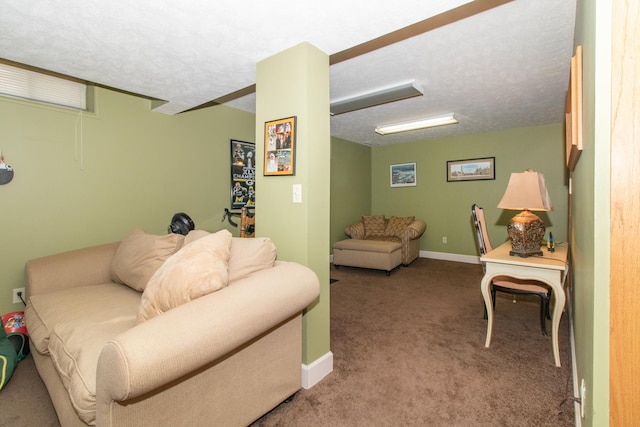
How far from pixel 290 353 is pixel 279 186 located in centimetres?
107

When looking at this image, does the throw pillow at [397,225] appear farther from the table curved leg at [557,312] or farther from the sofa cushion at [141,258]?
the sofa cushion at [141,258]

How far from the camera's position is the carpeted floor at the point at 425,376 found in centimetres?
162

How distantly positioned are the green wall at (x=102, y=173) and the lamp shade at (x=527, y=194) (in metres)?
3.27

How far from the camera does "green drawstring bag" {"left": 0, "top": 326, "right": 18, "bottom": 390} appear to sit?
1.82 meters

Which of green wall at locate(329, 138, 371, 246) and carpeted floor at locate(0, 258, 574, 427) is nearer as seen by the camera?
carpeted floor at locate(0, 258, 574, 427)

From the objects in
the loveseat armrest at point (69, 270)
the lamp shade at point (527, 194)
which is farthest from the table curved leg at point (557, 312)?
the loveseat armrest at point (69, 270)

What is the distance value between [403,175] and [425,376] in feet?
15.5

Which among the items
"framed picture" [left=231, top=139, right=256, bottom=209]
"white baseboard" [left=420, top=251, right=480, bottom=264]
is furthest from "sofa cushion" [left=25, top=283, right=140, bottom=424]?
"white baseboard" [left=420, top=251, right=480, bottom=264]

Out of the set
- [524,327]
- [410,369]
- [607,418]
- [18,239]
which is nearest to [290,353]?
[410,369]

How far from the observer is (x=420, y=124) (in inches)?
175

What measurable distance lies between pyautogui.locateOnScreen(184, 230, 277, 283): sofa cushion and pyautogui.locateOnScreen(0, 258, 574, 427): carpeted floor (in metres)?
0.83

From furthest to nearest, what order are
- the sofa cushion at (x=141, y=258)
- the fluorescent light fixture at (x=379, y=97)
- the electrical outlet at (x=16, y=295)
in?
the fluorescent light fixture at (x=379, y=97) → the electrical outlet at (x=16, y=295) → the sofa cushion at (x=141, y=258)

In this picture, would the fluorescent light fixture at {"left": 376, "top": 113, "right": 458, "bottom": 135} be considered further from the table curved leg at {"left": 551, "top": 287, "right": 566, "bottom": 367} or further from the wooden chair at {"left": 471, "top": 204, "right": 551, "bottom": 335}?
the table curved leg at {"left": 551, "top": 287, "right": 566, "bottom": 367}

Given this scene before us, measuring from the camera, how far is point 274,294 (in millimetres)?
1413
